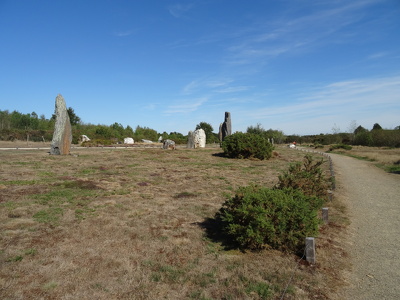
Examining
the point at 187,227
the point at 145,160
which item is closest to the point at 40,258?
the point at 187,227

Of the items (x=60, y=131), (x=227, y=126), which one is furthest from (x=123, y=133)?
(x=60, y=131)

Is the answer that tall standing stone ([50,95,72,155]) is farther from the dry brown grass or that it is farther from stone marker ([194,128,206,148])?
stone marker ([194,128,206,148])

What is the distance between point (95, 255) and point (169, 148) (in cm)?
1841

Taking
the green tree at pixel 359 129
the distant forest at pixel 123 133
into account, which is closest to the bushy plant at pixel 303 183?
the distant forest at pixel 123 133

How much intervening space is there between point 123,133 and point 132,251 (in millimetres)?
50554

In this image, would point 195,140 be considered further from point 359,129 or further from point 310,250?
point 359,129

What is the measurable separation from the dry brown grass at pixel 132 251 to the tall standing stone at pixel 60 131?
6.93 metres

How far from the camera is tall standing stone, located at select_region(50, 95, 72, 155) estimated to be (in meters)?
16.0

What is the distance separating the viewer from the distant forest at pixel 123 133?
133 ft

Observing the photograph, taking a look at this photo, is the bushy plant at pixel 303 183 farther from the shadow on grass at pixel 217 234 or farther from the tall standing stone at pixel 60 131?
the tall standing stone at pixel 60 131

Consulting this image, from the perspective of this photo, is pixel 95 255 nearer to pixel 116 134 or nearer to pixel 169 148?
pixel 169 148

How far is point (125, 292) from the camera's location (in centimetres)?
361

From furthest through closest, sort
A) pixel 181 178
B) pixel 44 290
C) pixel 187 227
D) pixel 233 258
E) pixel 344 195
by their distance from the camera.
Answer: pixel 181 178 → pixel 344 195 → pixel 187 227 → pixel 233 258 → pixel 44 290

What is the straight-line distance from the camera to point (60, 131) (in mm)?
16062
